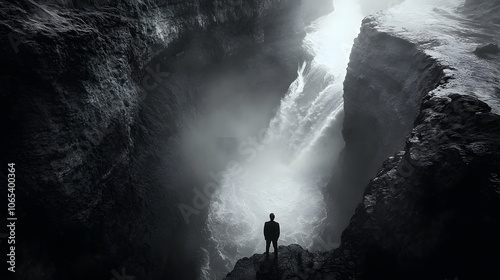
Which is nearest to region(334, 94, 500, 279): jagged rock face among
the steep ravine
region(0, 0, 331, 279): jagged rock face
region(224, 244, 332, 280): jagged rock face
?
the steep ravine

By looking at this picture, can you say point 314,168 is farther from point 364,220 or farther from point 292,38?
point 292,38

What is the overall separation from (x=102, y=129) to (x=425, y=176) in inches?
413

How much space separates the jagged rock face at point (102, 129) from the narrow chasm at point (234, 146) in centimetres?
6

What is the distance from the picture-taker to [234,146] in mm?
23641

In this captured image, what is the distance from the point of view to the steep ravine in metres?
7.23

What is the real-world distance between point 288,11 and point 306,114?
1285cm

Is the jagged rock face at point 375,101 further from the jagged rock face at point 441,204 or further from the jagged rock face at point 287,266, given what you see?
the jagged rock face at point 287,266

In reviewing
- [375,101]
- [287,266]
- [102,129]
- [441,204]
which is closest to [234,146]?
[375,101]

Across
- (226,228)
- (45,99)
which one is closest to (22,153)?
(45,99)

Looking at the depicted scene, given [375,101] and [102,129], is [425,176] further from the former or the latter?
[102,129]

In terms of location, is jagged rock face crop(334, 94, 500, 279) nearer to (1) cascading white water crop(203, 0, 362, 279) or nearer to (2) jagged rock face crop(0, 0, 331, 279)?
(1) cascading white water crop(203, 0, 362, 279)

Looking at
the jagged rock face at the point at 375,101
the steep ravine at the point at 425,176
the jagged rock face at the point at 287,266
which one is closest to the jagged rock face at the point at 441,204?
the steep ravine at the point at 425,176

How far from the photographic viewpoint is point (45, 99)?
27.0ft

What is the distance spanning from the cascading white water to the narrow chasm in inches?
4.9
